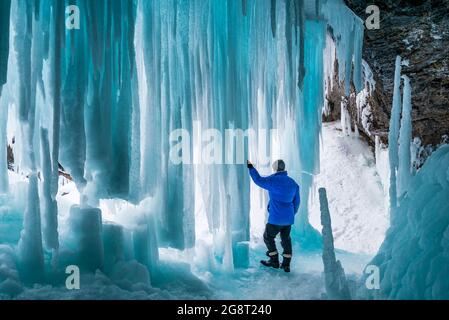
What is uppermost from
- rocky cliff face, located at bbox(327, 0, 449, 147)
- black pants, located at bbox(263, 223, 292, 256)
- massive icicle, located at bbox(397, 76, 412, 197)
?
rocky cliff face, located at bbox(327, 0, 449, 147)

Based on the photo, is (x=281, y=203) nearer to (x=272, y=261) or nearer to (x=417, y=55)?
(x=272, y=261)

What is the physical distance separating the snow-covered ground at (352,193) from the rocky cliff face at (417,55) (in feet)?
8.82

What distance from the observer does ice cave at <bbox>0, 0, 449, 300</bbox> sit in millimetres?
4266

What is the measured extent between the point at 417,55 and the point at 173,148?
3912 millimetres

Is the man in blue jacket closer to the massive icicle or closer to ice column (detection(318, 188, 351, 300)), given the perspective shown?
ice column (detection(318, 188, 351, 300))

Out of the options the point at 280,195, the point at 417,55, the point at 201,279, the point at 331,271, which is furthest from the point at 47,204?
the point at 417,55

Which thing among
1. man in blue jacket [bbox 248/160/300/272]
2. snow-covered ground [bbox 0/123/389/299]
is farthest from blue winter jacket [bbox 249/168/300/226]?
snow-covered ground [bbox 0/123/389/299]

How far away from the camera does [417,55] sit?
6.52m

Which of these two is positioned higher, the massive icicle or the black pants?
the massive icicle

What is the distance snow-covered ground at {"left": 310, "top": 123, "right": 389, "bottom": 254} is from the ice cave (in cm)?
366

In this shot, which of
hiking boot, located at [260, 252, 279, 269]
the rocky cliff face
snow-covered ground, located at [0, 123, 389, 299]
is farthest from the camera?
the rocky cliff face

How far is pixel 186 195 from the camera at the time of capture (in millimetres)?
5223
